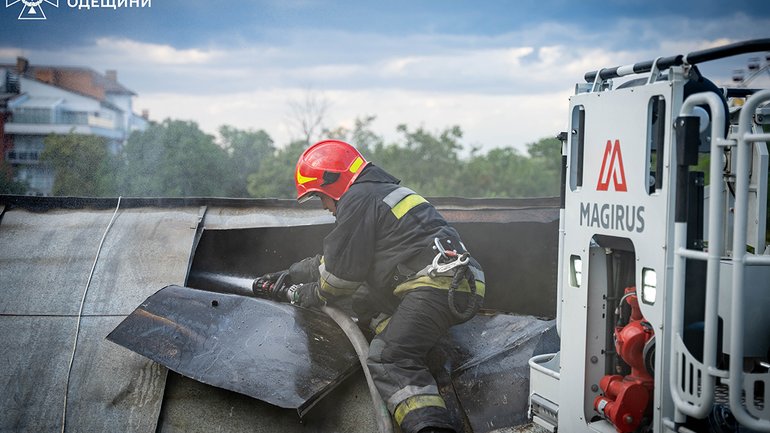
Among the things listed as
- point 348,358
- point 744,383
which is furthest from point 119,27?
point 744,383

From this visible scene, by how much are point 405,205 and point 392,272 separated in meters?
0.41

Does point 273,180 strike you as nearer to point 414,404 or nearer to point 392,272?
point 392,272

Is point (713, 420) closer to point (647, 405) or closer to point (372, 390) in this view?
point (647, 405)

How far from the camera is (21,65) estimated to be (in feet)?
34.9

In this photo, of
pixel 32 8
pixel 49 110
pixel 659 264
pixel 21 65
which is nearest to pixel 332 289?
pixel 659 264

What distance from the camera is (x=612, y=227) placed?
326 cm

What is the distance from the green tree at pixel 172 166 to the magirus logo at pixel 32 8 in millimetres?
2005

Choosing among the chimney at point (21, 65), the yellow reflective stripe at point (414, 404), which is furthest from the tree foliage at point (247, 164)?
the yellow reflective stripe at point (414, 404)

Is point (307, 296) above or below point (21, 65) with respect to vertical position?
below

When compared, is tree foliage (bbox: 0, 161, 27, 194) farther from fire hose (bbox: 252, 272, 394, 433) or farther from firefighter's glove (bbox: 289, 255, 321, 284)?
firefighter's glove (bbox: 289, 255, 321, 284)

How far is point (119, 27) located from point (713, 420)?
959 cm

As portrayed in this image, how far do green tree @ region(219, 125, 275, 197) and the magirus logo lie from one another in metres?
4.19

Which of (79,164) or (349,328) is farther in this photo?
(79,164)

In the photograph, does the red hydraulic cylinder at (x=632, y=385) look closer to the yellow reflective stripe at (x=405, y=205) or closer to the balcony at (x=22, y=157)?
the yellow reflective stripe at (x=405, y=205)
